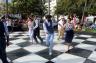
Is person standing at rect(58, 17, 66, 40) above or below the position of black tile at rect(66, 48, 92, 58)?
above

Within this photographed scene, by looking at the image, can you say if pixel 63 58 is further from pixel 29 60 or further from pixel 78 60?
pixel 29 60

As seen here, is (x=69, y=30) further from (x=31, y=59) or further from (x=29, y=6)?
(x=29, y=6)

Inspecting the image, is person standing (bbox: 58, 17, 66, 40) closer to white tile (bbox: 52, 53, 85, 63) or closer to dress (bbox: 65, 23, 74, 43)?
dress (bbox: 65, 23, 74, 43)

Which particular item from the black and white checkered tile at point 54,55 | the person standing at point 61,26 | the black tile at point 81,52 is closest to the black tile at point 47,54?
the black and white checkered tile at point 54,55

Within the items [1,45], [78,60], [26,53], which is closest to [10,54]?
[26,53]

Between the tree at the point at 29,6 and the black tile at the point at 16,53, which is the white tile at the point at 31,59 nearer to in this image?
the black tile at the point at 16,53

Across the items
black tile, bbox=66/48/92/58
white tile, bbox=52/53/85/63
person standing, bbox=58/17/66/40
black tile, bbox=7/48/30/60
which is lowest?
black tile, bbox=66/48/92/58

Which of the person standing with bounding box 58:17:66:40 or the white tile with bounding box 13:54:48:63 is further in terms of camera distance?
the person standing with bounding box 58:17:66:40

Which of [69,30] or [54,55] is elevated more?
[69,30]

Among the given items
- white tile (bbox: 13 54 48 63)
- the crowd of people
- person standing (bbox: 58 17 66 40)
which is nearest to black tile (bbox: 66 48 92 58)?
the crowd of people

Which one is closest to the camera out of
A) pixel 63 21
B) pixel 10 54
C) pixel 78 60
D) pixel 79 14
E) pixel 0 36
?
pixel 0 36

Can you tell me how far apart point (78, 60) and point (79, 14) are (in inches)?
1092

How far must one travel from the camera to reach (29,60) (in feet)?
23.2


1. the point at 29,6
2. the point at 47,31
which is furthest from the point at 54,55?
the point at 29,6
